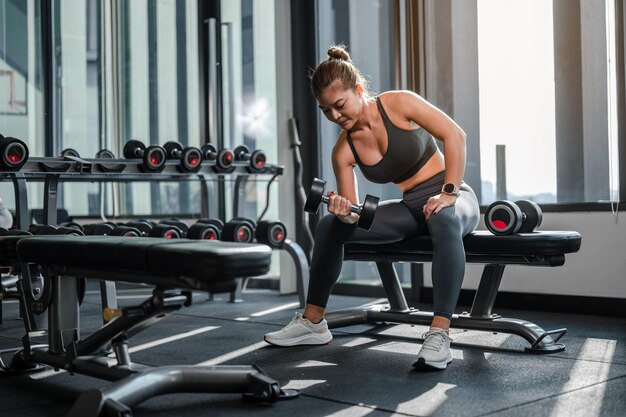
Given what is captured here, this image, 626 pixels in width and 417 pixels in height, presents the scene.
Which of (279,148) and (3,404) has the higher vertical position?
(279,148)

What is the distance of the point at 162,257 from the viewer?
1.63 meters

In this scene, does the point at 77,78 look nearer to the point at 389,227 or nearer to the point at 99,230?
the point at 99,230

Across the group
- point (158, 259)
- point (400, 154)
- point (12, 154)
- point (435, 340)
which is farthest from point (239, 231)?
point (158, 259)

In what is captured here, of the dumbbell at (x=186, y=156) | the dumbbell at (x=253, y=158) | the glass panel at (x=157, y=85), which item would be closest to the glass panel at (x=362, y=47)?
the dumbbell at (x=253, y=158)

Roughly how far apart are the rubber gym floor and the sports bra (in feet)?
1.97

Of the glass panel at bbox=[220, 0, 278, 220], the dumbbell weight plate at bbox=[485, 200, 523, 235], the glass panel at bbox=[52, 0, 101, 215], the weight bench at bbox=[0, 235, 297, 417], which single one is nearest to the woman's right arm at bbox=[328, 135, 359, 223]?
the dumbbell weight plate at bbox=[485, 200, 523, 235]

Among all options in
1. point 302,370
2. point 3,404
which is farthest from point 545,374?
point 3,404

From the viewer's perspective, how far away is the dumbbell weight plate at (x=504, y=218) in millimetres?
2520

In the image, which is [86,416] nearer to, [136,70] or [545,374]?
[545,374]

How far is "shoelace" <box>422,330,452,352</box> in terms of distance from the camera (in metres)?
2.22

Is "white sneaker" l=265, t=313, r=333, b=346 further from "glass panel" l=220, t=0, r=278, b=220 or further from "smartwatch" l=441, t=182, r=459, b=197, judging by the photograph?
"glass panel" l=220, t=0, r=278, b=220

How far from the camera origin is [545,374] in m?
2.13

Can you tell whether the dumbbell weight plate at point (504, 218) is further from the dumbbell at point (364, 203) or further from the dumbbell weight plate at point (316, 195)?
the dumbbell weight plate at point (316, 195)

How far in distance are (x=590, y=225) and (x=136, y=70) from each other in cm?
353
